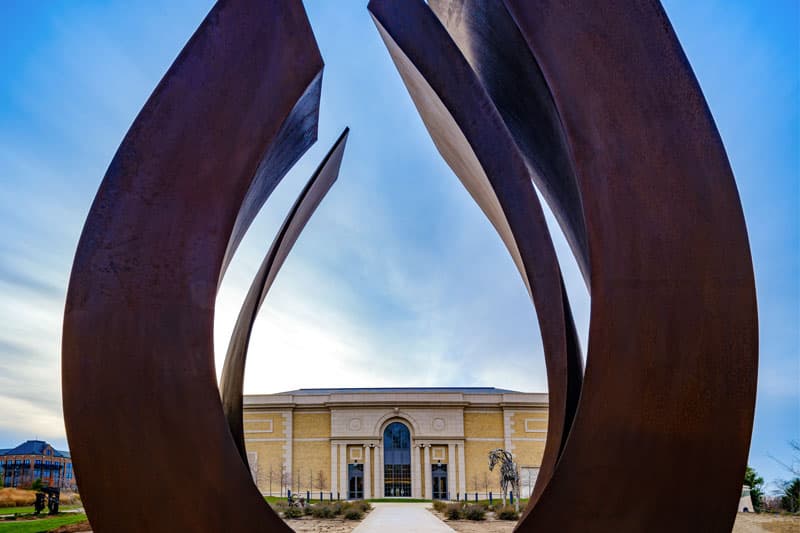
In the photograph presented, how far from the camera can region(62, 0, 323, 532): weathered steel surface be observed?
5684 mm

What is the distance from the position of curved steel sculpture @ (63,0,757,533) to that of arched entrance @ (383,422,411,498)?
3875 centimetres

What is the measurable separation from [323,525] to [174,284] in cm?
1747

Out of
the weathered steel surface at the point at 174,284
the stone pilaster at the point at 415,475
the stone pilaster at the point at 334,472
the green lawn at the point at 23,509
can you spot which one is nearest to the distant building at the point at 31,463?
the green lawn at the point at 23,509

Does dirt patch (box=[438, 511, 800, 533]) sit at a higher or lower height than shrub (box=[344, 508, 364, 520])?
higher

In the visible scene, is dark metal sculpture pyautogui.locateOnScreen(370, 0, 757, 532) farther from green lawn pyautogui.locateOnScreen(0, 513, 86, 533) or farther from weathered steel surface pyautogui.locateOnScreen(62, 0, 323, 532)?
green lawn pyautogui.locateOnScreen(0, 513, 86, 533)

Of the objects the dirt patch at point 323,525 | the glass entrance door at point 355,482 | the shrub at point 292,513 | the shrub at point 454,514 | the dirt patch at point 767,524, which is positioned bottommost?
the glass entrance door at point 355,482

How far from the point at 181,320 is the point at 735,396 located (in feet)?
15.7

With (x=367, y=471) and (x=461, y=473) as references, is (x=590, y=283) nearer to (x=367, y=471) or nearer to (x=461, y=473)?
(x=461, y=473)

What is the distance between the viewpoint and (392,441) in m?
43.6

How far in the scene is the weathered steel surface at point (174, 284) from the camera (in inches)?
224

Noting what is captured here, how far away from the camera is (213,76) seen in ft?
21.1

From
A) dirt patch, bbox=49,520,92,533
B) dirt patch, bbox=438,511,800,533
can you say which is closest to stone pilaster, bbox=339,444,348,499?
dirt patch, bbox=438,511,800,533

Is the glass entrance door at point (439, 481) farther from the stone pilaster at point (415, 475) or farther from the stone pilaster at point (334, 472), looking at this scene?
the stone pilaster at point (334, 472)

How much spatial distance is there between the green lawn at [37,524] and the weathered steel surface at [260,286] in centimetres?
1035
